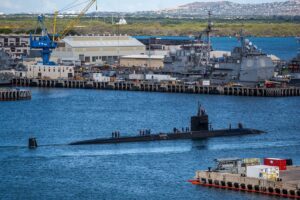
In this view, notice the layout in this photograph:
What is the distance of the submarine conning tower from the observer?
50469 mm

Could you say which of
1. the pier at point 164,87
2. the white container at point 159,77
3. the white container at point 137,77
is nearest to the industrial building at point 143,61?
the white container at point 137,77

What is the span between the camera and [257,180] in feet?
121

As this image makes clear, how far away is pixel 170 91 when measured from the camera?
257 ft

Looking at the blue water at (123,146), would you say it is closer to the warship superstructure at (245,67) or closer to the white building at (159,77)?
the warship superstructure at (245,67)

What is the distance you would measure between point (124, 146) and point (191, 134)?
3936 mm

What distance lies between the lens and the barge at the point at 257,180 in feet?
118

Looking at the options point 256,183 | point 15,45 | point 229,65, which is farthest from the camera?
point 15,45

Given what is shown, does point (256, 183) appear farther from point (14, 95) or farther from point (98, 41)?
point (98, 41)

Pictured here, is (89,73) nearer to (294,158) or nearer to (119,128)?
(119,128)

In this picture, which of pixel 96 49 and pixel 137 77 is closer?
pixel 137 77

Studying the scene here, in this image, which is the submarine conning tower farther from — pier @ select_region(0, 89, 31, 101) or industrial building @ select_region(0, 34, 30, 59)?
industrial building @ select_region(0, 34, 30, 59)

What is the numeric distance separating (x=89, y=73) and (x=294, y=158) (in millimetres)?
44721

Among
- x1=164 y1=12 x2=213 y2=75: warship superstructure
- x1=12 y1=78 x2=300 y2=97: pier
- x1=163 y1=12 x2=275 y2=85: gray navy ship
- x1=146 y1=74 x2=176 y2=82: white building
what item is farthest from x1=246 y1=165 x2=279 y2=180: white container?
x1=164 y1=12 x2=213 y2=75: warship superstructure

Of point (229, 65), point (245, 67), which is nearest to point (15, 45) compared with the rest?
point (229, 65)
